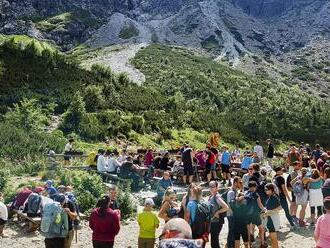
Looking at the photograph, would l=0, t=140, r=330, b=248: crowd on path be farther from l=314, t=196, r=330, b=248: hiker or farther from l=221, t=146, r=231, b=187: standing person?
l=221, t=146, r=231, b=187: standing person

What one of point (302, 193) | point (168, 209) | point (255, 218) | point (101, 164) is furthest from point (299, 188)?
point (101, 164)

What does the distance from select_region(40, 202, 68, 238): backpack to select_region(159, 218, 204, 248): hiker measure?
3.71m

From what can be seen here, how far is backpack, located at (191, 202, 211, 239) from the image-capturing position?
8.38 m

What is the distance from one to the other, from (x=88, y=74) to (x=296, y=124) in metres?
22.9

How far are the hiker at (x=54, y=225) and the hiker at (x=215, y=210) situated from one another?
108 inches

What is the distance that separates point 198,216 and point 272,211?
8.81 feet

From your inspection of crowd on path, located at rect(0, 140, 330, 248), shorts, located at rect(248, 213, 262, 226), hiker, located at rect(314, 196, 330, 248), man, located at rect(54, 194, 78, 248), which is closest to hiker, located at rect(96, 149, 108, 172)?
crowd on path, located at rect(0, 140, 330, 248)

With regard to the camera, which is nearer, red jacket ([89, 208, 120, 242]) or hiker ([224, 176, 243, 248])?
red jacket ([89, 208, 120, 242])

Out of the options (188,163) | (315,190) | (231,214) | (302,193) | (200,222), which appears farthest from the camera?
(188,163)

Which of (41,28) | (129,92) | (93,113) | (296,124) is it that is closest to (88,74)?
(129,92)

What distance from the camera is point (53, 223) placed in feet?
28.8

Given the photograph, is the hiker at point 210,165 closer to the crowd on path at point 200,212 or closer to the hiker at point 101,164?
the hiker at point 101,164

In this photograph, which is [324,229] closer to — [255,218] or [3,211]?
[255,218]

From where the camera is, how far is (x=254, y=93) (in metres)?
68.2
